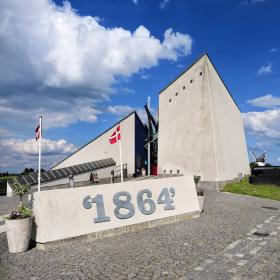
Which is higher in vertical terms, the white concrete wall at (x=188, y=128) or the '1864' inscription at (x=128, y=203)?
the white concrete wall at (x=188, y=128)

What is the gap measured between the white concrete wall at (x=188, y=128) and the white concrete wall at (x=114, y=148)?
20.4 ft

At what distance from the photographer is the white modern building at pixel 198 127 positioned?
1110 inches

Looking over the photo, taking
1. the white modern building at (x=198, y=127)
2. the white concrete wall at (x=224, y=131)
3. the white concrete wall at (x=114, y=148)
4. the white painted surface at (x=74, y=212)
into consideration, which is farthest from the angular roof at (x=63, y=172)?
the white painted surface at (x=74, y=212)

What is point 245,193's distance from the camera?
24531 mm

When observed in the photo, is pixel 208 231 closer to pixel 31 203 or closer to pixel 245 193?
pixel 31 203

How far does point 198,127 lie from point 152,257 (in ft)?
73.3

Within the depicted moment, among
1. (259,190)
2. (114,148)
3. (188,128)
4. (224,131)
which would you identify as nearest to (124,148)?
(114,148)

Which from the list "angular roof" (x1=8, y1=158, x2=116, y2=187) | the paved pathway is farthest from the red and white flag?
"angular roof" (x1=8, y1=158, x2=116, y2=187)

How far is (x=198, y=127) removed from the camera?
96.0 ft

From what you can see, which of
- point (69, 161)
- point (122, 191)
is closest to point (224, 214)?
point (122, 191)

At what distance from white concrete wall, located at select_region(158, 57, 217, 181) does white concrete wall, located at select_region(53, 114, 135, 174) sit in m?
6.21

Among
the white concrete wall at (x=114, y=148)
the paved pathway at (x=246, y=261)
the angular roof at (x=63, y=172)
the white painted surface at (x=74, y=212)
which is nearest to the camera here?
the paved pathway at (x=246, y=261)

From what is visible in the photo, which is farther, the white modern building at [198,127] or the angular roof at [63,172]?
the angular roof at [63,172]

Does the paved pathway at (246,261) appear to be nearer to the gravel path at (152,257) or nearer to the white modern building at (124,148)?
the gravel path at (152,257)
